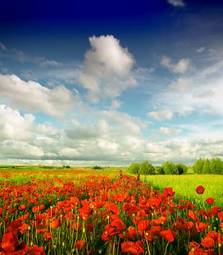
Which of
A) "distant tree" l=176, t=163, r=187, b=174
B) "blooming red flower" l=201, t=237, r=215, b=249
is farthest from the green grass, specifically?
"distant tree" l=176, t=163, r=187, b=174

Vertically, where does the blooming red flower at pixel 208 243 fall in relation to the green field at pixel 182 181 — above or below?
below

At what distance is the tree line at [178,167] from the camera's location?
1513 inches

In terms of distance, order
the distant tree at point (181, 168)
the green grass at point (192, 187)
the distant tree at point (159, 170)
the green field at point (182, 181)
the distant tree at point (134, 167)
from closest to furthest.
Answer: the green grass at point (192, 187) < the green field at point (182, 181) < the distant tree at point (134, 167) < the distant tree at point (159, 170) < the distant tree at point (181, 168)

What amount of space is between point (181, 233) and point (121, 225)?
199cm

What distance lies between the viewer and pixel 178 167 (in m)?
42.6

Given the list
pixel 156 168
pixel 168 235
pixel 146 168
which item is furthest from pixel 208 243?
pixel 156 168

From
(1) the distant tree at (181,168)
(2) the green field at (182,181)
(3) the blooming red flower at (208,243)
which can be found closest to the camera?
(3) the blooming red flower at (208,243)

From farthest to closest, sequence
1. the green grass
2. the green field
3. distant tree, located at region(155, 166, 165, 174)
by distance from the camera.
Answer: distant tree, located at region(155, 166, 165, 174), the green field, the green grass

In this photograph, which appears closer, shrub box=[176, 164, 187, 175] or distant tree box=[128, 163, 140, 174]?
distant tree box=[128, 163, 140, 174]

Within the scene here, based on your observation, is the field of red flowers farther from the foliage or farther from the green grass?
the foliage

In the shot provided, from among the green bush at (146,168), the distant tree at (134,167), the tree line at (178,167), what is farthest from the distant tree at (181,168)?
the distant tree at (134,167)

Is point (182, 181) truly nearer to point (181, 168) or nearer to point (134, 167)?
point (134, 167)

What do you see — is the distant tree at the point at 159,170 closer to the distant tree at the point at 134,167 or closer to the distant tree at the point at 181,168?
the distant tree at the point at 181,168

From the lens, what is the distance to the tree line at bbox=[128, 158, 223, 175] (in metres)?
38.4
